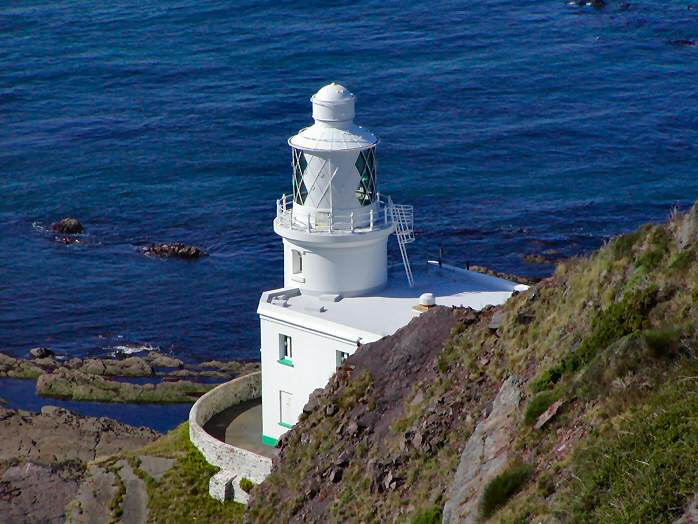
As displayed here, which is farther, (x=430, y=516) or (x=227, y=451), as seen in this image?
(x=227, y=451)

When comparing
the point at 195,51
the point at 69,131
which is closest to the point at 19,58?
the point at 195,51

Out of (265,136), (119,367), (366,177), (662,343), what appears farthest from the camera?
(265,136)

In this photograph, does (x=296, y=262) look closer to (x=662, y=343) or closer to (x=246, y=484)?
(x=246, y=484)

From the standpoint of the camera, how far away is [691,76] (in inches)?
3553

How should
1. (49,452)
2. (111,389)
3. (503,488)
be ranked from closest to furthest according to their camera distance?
(503,488)
(49,452)
(111,389)

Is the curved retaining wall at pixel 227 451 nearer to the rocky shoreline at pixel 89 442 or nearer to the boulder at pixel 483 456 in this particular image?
the rocky shoreline at pixel 89 442

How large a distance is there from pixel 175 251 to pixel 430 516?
140 feet

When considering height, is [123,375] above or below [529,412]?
below

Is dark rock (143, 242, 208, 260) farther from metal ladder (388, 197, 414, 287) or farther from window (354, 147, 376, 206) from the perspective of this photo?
window (354, 147, 376, 206)

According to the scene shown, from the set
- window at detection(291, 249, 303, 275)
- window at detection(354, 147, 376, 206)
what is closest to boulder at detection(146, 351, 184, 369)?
window at detection(291, 249, 303, 275)

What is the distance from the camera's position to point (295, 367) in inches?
1288

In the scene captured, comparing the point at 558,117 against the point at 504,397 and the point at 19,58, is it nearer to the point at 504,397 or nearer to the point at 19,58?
the point at 19,58

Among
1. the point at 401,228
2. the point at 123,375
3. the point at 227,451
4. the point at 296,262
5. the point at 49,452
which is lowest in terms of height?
the point at 123,375

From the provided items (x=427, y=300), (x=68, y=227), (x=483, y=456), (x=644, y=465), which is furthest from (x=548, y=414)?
(x=68, y=227)
